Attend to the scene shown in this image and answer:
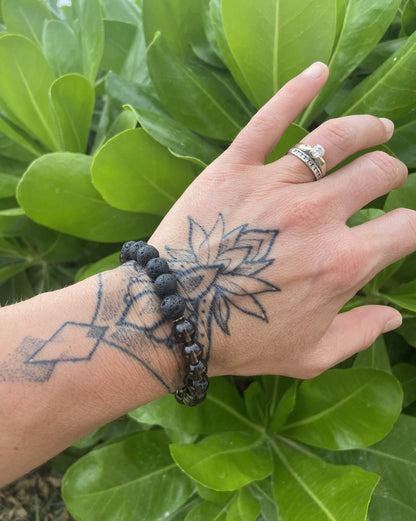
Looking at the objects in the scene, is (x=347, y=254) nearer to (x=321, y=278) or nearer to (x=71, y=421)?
(x=321, y=278)

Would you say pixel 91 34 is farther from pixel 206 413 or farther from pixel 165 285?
pixel 206 413

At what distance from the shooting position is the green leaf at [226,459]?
800mm

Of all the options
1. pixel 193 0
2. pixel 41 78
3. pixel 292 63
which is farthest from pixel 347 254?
pixel 41 78

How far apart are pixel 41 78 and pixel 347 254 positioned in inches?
26.7

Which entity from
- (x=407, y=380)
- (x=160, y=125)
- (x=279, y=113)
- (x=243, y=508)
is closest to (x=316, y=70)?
(x=279, y=113)

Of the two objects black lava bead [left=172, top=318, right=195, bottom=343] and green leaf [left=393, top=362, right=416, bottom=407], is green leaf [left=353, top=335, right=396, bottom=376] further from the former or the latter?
black lava bead [left=172, top=318, right=195, bottom=343]

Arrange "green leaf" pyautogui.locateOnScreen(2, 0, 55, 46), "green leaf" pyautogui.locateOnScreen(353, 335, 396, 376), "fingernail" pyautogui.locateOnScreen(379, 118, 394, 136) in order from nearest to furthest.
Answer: "fingernail" pyautogui.locateOnScreen(379, 118, 394, 136) → "green leaf" pyautogui.locateOnScreen(353, 335, 396, 376) → "green leaf" pyautogui.locateOnScreen(2, 0, 55, 46)

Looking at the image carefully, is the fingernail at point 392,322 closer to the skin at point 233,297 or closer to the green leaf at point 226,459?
the skin at point 233,297

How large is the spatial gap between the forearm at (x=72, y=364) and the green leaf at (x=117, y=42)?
635 mm

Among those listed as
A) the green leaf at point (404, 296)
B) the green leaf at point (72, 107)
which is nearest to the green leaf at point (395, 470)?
the green leaf at point (404, 296)

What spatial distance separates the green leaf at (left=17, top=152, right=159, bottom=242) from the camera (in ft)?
2.87

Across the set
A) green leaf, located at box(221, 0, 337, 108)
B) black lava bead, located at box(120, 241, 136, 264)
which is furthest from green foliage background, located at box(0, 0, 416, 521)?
black lava bead, located at box(120, 241, 136, 264)

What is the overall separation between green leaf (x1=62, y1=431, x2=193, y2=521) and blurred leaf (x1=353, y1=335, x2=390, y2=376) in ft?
1.28

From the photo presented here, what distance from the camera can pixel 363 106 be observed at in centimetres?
86
